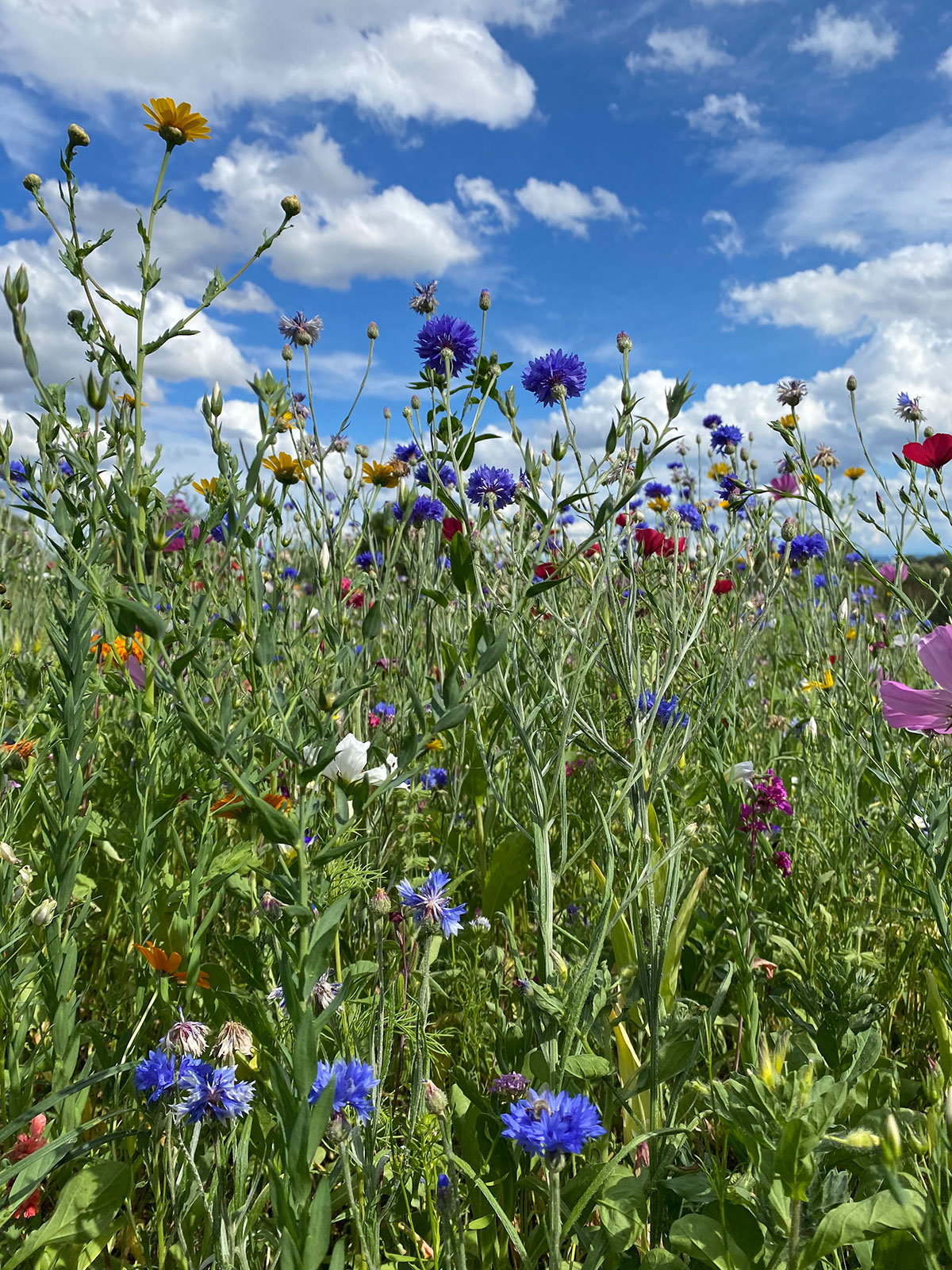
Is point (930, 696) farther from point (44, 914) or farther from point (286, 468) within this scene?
point (286, 468)

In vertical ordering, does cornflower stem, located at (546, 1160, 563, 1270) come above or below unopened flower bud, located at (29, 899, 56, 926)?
below

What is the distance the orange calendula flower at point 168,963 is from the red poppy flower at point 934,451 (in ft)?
5.42

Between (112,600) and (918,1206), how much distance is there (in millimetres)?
993

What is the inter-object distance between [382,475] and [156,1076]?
1386 millimetres

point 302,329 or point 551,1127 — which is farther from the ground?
point 302,329

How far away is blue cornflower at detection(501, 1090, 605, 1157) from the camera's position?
2.53 ft

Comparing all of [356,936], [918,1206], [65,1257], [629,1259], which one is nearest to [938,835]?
[918,1206]

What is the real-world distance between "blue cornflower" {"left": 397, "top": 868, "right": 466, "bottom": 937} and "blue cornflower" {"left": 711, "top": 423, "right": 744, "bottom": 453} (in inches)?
127

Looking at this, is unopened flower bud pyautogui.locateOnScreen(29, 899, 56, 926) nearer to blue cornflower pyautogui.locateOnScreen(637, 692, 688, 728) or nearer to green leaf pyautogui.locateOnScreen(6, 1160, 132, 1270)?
green leaf pyautogui.locateOnScreen(6, 1160, 132, 1270)

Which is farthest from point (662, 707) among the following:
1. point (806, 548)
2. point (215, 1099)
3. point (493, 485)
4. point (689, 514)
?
point (689, 514)

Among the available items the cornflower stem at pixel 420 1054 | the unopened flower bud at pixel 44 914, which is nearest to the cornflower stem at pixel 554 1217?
the cornflower stem at pixel 420 1054

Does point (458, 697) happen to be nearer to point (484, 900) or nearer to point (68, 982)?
point (68, 982)

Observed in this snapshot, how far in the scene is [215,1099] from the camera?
2.97 feet

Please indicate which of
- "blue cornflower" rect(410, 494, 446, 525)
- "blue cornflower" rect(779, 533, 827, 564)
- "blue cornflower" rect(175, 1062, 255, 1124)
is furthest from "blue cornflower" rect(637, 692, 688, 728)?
"blue cornflower" rect(779, 533, 827, 564)
